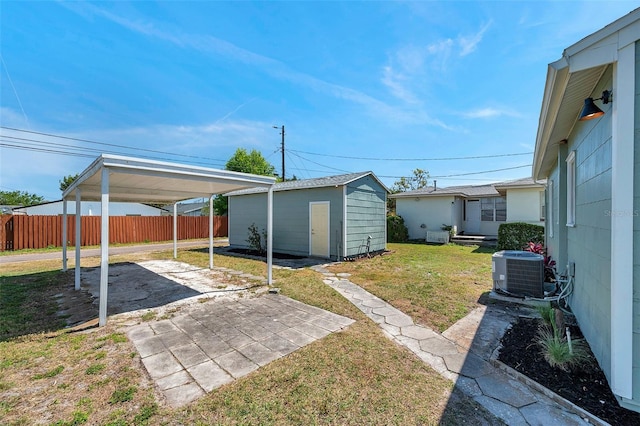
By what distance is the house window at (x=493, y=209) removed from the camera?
15.2m

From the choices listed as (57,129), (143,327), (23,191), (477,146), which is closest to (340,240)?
(143,327)

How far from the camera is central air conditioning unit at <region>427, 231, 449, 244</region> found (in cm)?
1471

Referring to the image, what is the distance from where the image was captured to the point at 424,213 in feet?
A: 53.3

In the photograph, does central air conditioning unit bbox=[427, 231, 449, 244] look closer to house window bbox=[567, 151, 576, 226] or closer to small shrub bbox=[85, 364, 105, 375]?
house window bbox=[567, 151, 576, 226]

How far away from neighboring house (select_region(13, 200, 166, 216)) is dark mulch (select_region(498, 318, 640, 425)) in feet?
86.3

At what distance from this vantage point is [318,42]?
9188 mm

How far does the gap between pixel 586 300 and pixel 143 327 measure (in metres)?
5.88

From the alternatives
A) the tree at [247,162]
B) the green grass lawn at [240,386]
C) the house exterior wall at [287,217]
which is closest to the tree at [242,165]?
the tree at [247,162]

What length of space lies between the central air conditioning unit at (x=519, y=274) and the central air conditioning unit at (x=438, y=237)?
381 inches

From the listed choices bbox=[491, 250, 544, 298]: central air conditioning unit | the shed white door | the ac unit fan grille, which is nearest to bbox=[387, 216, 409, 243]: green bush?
the shed white door

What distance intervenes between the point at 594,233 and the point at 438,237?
41.4 feet

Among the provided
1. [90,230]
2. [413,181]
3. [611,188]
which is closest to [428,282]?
[611,188]

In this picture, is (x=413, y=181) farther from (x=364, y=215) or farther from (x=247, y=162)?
(x=364, y=215)

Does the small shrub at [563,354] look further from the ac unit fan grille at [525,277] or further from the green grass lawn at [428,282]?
the ac unit fan grille at [525,277]
